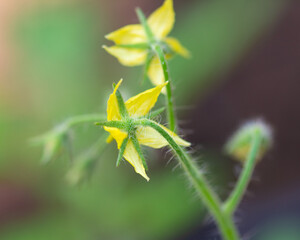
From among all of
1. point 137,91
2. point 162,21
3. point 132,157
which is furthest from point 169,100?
point 137,91

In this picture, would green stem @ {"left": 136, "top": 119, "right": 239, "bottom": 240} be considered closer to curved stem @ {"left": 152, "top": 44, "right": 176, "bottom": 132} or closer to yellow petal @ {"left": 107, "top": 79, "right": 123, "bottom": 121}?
curved stem @ {"left": 152, "top": 44, "right": 176, "bottom": 132}

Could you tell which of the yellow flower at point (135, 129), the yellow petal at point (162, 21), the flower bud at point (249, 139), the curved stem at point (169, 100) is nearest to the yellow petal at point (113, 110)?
the yellow flower at point (135, 129)

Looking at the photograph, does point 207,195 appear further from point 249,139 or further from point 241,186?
point 249,139

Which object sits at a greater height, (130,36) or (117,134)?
(130,36)

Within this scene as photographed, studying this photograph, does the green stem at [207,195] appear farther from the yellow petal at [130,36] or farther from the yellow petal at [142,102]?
the yellow petal at [130,36]

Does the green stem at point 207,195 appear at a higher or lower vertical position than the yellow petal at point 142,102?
lower

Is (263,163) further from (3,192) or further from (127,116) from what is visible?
(127,116)

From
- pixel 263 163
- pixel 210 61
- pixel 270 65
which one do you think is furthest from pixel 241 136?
pixel 270 65
